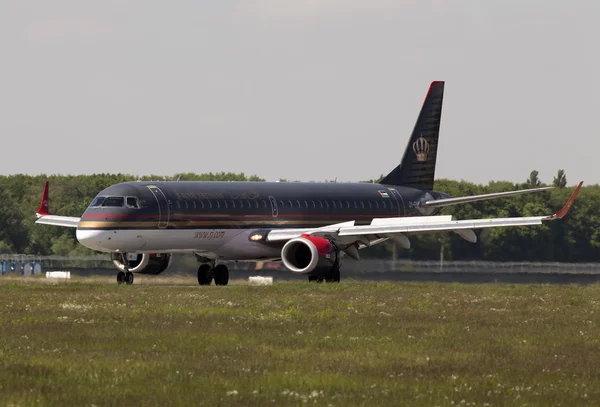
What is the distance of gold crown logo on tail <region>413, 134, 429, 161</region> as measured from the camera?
63438 mm

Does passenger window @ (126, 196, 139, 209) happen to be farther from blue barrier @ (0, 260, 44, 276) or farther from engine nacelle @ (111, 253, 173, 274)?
blue barrier @ (0, 260, 44, 276)

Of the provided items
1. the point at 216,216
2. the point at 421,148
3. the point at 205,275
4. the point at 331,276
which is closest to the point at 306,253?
the point at 331,276

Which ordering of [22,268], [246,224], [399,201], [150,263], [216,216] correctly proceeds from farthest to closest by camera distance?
[22,268]
[399,201]
[246,224]
[150,263]
[216,216]

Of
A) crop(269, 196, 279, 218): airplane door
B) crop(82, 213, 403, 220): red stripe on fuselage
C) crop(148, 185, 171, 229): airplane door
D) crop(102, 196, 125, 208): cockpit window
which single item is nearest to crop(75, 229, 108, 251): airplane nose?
crop(82, 213, 403, 220): red stripe on fuselage

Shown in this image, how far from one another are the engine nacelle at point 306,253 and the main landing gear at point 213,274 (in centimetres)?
386

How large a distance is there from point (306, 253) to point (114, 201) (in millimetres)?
8692

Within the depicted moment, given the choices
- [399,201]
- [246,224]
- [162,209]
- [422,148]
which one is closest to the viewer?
[162,209]

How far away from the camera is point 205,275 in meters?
52.9

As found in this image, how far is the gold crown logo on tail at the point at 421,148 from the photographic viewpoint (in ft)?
Result: 208

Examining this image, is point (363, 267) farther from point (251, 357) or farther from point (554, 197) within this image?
point (554, 197)

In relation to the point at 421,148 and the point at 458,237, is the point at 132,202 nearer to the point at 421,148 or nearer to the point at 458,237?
the point at 421,148

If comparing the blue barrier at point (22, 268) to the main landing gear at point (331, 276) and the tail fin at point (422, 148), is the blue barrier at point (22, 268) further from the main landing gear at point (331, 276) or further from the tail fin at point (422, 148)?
the main landing gear at point (331, 276)

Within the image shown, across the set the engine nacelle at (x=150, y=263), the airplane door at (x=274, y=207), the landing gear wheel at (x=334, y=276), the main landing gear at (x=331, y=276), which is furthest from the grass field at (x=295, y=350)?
the airplane door at (x=274, y=207)

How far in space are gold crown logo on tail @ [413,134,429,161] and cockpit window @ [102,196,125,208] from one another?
67.7ft
